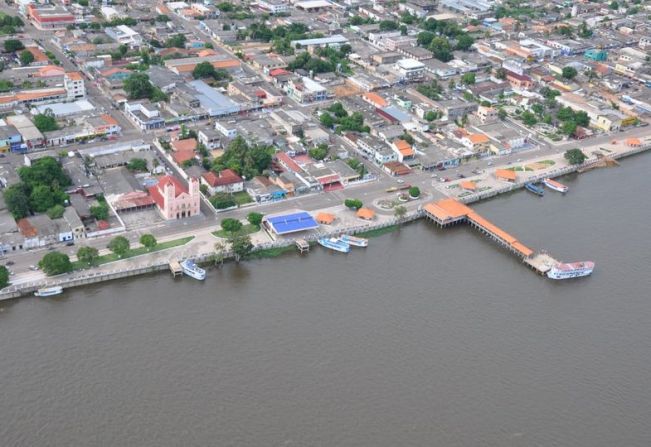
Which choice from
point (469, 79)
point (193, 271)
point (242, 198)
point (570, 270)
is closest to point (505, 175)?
point (570, 270)

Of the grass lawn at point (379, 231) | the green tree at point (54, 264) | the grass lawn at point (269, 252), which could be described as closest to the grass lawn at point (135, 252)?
the green tree at point (54, 264)

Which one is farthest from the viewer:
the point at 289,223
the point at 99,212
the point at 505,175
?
the point at 505,175

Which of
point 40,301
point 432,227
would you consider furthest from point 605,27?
point 40,301

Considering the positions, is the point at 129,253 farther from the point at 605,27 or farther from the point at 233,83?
the point at 605,27

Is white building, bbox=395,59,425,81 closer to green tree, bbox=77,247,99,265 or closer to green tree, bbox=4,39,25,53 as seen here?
green tree, bbox=4,39,25,53

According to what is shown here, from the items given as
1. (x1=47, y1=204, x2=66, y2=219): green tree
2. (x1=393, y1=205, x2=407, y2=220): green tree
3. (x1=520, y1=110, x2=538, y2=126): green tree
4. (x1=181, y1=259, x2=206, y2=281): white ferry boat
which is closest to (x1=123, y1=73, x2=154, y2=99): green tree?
(x1=47, y1=204, x2=66, y2=219): green tree

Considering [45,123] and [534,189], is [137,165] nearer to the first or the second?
[45,123]
